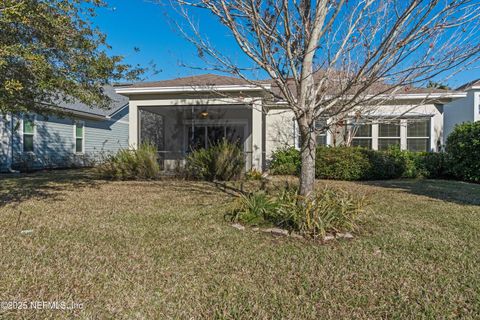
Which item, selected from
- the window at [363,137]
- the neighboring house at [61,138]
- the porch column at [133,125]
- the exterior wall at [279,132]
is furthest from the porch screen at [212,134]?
the window at [363,137]

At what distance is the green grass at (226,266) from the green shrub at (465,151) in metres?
4.94

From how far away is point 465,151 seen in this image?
1011 centimetres

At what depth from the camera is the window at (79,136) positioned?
17.9 m

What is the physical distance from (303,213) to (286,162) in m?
7.38

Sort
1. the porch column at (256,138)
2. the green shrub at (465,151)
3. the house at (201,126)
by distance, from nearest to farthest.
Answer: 1. the green shrub at (465,151)
2. the porch column at (256,138)
3. the house at (201,126)

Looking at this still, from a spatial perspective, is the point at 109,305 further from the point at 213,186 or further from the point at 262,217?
the point at 213,186

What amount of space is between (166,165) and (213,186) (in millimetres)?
4720

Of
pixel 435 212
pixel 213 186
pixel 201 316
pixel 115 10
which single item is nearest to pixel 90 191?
pixel 213 186

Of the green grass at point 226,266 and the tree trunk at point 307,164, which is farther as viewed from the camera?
the tree trunk at point 307,164

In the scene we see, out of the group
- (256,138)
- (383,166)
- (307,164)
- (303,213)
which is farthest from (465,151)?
(303,213)

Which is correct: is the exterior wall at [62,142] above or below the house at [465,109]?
below

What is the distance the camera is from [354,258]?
3.71m

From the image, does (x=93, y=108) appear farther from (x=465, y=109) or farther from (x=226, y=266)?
(x=465, y=109)

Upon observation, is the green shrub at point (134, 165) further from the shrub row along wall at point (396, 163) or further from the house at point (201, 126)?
the shrub row along wall at point (396, 163)
